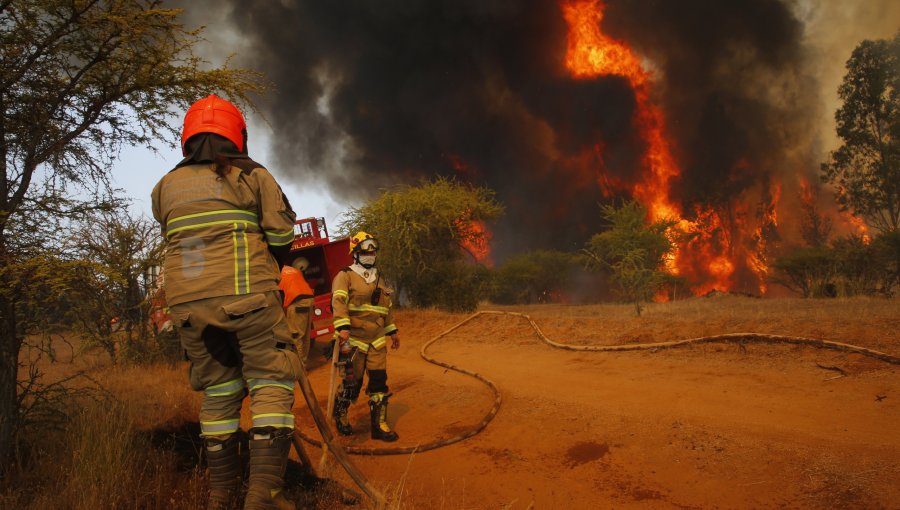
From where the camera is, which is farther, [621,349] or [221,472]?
[621,349]

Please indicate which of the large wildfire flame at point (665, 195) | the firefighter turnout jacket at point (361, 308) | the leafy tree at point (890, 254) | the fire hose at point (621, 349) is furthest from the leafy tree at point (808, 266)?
the firefighter turnout jacket at point (361, 308)

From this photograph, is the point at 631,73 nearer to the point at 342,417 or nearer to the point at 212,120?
the point at 342,417

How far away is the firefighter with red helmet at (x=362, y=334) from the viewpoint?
Answer: 582 cm

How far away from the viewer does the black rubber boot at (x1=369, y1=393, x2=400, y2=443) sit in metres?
5.66

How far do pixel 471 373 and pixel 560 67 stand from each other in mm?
43807

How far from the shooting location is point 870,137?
107 feet

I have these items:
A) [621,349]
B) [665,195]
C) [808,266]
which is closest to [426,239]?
[621,349]

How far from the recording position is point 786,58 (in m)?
40.2

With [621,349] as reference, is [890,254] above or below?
above

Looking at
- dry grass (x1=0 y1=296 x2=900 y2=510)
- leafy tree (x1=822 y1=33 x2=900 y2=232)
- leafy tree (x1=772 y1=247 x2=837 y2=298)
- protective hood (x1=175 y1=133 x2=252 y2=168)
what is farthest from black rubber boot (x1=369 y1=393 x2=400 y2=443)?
leafy tree (x1=822 y1=33 x2=900 y2=232)

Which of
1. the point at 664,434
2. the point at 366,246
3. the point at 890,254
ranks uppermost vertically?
the point at 890,254

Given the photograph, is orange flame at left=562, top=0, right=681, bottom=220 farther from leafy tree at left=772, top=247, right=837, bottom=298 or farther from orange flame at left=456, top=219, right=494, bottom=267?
orange flame at left=456, top=219, right=494, bottom=267

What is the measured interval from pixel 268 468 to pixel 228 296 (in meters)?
0.94

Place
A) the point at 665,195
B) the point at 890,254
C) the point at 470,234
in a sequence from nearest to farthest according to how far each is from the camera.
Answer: the point at 890,254, the point at 470,234, the point at 665,195
